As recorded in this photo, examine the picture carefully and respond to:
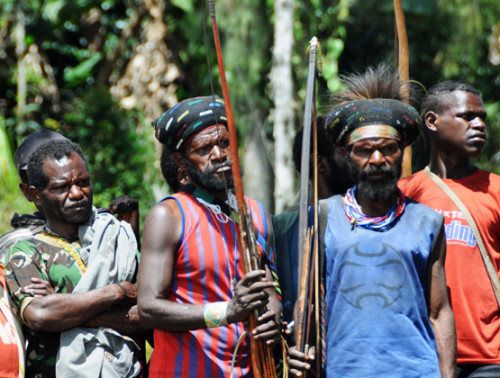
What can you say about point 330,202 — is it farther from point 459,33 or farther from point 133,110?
point 133,110

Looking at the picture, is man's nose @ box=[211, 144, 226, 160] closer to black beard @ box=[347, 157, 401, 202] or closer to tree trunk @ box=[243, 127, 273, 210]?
black beard @ box=[347, 157, 401, 202]

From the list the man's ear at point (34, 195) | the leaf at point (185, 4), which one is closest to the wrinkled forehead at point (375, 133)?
the man's ear at point (34, 195)

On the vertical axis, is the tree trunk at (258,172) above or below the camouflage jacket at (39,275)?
above

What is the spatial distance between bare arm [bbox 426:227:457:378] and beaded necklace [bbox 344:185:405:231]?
21cm

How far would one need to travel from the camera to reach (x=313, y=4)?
28.4 ft

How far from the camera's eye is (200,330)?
10.4ft

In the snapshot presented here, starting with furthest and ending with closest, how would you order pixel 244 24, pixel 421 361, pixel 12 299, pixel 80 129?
pixel 80 129
pixel 244 24
pixel 12 299
pixel 421 361

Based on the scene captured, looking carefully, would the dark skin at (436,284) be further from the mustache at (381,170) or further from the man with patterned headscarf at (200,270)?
the man with patterned headscarf at (200,270)

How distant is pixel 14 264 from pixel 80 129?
20.2ft

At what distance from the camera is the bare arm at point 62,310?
126 inches

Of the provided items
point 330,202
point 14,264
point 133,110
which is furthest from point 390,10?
point 14,264

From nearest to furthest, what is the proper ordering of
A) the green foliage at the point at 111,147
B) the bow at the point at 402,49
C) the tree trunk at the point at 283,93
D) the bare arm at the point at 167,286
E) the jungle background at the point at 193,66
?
the bare arm at the point at 167,286, the bow at the point at 402,49, the tree trunk at the point at 283,93, the jungle background at the point at 193,66, the green foliage at the point at 111,147

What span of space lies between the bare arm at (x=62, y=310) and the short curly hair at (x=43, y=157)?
57 centimetres

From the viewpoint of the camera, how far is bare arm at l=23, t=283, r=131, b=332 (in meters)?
3.20
